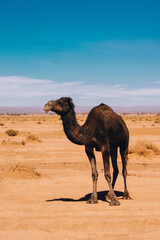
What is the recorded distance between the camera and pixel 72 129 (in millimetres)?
7668

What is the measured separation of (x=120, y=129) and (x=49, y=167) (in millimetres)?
7666

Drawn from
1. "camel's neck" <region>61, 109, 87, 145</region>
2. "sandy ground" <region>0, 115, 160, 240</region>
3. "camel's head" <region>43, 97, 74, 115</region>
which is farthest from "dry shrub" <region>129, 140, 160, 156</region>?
"camel's head" <region>43, 97, 74, 115</region>

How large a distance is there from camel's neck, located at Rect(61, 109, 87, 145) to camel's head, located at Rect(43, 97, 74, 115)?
0.12 meters

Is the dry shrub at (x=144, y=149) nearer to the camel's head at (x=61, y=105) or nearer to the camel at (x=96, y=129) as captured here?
the camel at (x=96, y=129)

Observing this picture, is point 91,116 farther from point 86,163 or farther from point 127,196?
point 86,163

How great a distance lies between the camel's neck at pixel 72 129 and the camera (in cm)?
763

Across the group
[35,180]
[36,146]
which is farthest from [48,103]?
[36,146]

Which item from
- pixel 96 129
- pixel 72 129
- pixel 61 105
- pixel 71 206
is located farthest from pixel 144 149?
pixel 61 105

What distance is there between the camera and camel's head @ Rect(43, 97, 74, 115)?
744cm

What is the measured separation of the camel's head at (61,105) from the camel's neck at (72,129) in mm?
116

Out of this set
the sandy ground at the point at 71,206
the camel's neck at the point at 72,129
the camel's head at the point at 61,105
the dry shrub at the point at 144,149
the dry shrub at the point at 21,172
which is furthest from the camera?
the dry shrub at the point at 144,149

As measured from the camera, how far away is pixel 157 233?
5957mm

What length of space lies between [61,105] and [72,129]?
2.11 ft

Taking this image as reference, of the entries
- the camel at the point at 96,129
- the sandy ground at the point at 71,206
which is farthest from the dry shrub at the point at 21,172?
the camel at the point at 96,129
